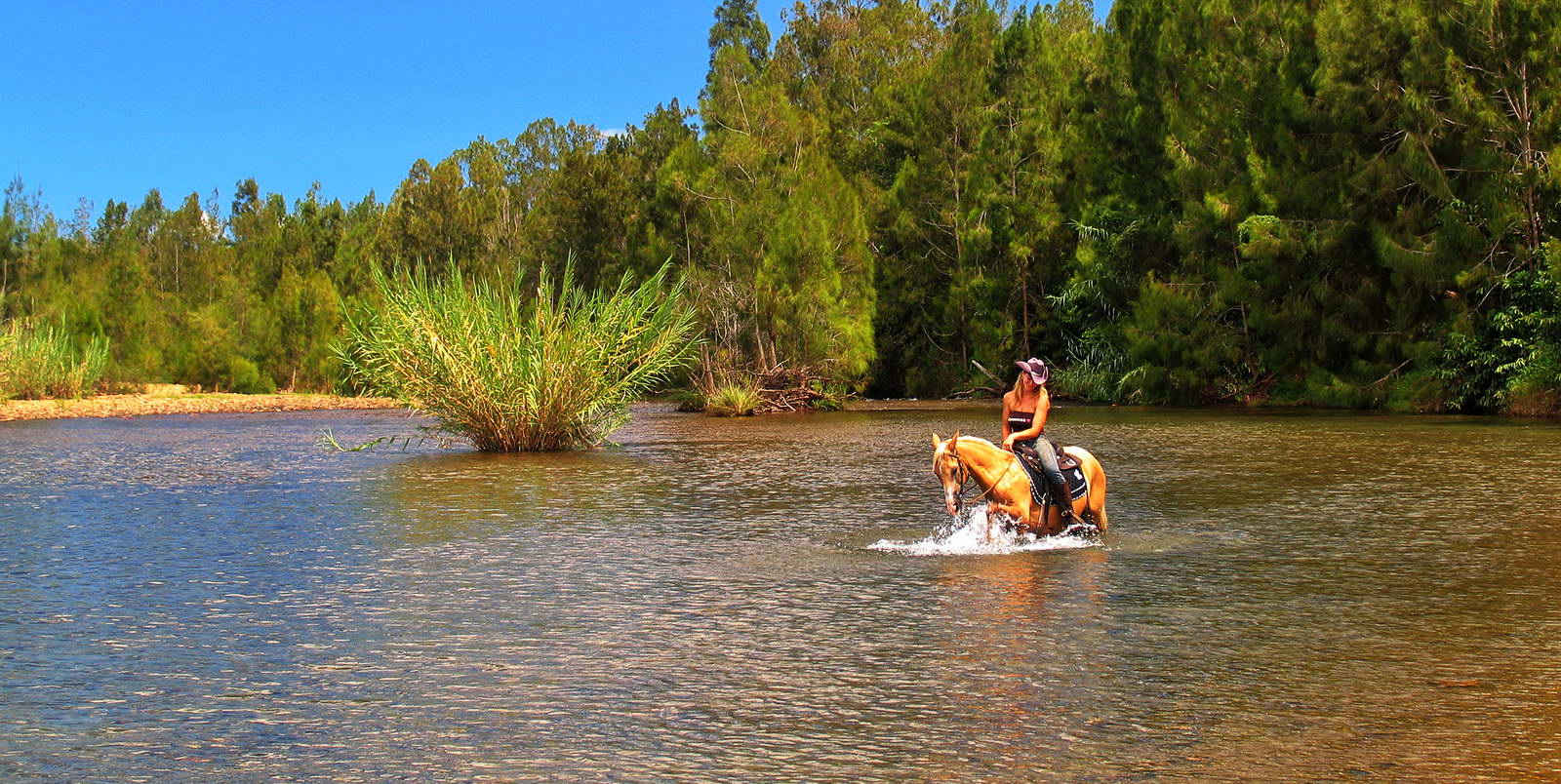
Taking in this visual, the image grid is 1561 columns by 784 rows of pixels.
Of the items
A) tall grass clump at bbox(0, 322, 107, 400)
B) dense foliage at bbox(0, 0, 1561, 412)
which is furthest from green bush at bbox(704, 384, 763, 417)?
tall grass clump at bbox(0, 322, 107, 400)

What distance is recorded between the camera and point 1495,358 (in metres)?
32.8

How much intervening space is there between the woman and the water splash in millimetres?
256

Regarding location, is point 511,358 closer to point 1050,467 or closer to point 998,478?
point 998,478

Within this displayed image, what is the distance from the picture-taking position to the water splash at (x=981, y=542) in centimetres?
1130

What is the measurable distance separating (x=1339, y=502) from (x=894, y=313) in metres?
40.4

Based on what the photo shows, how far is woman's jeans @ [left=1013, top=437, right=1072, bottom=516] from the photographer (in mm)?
11500

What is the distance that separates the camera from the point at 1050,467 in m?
11.5

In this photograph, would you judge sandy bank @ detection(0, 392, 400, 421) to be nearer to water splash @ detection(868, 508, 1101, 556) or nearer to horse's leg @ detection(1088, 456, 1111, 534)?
water splash @ detection(868, 508, 1101, 556)

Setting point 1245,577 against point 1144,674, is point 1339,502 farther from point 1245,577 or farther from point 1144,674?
point 1144,674

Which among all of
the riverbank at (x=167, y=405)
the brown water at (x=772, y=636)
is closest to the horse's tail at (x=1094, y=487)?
the brown water at (x=772, y=636)

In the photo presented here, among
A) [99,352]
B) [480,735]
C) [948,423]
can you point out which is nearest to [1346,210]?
[948,423]

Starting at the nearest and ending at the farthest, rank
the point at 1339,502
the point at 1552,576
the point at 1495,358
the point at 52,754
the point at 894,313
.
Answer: the point at 52,754 → the point at 1552,576 → the point at 1339,502 → the point at 1495,358 → the point at 894,313

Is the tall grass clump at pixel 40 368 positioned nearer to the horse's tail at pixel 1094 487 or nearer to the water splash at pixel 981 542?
the water splash at pixel 981 542

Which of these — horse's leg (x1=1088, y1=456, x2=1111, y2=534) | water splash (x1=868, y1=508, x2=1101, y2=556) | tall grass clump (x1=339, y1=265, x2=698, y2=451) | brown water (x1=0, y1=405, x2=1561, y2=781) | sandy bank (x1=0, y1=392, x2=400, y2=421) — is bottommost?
brown water (x1=0, y1=405, x2=1561, y2=781)
